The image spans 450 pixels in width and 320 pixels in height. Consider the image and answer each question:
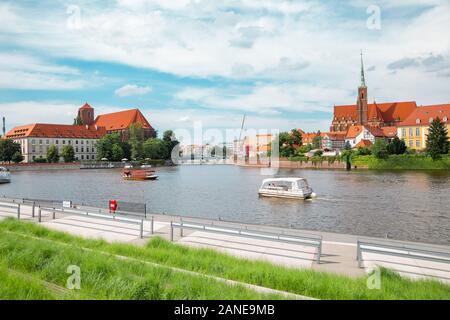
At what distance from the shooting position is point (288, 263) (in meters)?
11.9

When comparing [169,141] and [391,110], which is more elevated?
[391,110]

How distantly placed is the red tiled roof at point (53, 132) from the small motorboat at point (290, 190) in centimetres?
13410

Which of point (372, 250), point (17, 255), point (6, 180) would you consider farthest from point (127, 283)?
point (6, 180)

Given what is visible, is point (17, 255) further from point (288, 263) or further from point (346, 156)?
point (346, 156)

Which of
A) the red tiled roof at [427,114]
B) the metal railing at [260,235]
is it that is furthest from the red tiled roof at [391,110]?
the metal railing at [260,235]

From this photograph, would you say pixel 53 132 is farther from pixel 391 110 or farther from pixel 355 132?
pixel 391 110

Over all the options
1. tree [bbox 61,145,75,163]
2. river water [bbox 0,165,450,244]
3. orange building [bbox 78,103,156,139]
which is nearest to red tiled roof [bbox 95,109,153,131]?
orange building [bbox 78,103,156,139]

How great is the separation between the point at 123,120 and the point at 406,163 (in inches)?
5222

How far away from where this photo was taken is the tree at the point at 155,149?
499 feet

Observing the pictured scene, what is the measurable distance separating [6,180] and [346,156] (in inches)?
3149

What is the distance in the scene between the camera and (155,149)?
6019 inches

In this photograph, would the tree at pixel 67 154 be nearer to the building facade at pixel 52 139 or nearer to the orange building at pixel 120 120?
the building facade at pixel 52 139

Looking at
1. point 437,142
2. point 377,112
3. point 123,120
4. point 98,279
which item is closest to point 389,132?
point 377,112
